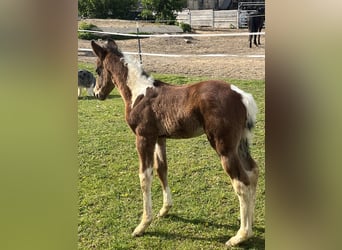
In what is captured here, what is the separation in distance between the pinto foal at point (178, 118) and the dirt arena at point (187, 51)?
17 cm

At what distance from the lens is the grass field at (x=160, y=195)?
7.14 ft

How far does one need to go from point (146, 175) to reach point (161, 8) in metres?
1.05

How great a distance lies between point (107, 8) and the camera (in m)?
2.42

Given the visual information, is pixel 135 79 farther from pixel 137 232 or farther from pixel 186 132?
pixel 137 232

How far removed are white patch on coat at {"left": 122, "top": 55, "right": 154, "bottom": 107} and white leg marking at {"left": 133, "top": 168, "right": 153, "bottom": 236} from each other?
0.46m

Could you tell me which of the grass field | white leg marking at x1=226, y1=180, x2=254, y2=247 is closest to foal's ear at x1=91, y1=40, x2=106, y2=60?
the grass field

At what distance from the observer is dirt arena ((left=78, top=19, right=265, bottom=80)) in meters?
2.35

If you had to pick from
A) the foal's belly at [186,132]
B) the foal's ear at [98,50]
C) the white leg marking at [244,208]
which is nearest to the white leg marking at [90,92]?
the foal's ear at [98,50]

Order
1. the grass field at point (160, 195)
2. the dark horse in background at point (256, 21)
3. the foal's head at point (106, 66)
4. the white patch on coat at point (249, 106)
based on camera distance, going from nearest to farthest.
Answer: the dark horse in background at point (256, 21)
the white patch on coat at point (249, 106)
the grass field at point (160, 195)
the foal's head at point (106, 66)

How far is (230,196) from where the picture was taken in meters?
2.34

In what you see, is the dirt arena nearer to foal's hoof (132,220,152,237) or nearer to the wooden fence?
the wooden fence

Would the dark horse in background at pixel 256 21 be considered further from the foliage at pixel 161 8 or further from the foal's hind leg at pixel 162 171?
the foal's hind leg at pixel 162 171

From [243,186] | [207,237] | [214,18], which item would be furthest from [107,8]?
[207,237]
